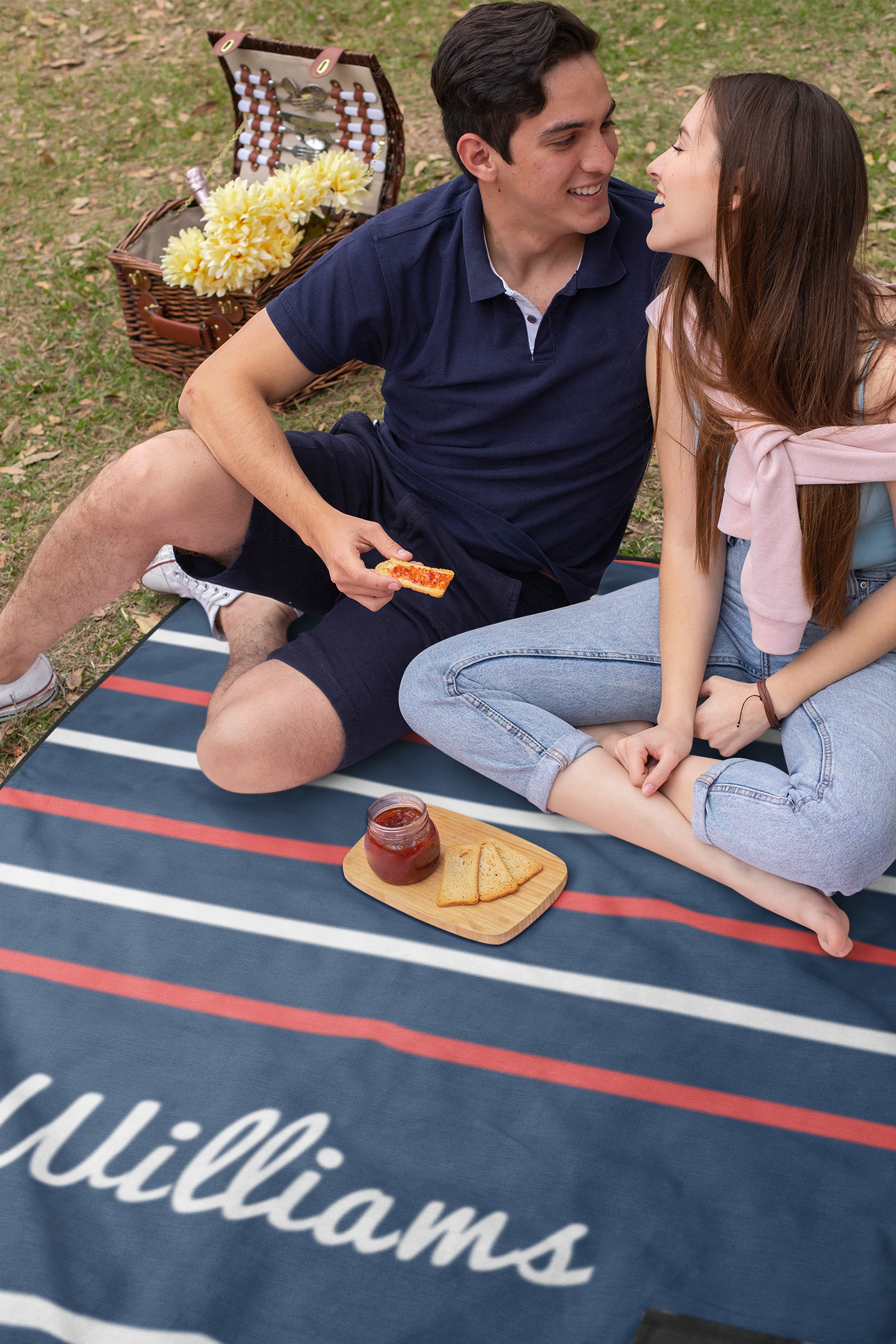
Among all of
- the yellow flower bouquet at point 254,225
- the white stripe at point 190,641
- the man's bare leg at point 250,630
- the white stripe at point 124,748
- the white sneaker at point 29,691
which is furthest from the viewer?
the yellow flower bouquet at point 254,225

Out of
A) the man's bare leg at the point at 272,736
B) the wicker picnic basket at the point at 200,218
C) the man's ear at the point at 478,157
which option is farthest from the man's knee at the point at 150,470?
the wicker picnic basket at the point at 200,218

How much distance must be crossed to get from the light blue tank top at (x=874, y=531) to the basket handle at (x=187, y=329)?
278 cm

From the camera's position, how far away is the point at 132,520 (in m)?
2.54

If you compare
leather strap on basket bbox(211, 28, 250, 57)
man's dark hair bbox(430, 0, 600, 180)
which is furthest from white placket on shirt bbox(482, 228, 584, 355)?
leather strap on basket bbox(211, 28, 250, 57)

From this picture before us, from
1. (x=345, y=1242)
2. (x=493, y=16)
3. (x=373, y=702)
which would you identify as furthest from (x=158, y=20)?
(x=345, y=1242)

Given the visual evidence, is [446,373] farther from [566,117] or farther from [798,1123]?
[798,1123]

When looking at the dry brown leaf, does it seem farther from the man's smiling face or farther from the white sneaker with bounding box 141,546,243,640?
the man's smiling face

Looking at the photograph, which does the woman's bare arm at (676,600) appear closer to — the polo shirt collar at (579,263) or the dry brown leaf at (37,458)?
the polo shirt collar at (579,263)

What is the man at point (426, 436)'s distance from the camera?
2.43 m

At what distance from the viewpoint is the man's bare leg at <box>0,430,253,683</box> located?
2.52 m

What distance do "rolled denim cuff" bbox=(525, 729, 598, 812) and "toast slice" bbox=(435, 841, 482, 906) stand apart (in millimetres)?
198

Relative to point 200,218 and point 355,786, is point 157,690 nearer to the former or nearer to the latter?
point 355,786

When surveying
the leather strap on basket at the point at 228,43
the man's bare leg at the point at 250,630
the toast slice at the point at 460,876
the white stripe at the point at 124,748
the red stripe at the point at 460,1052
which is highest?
the leather strap on basket at the point at 228,43

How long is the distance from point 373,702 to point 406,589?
32 cm
